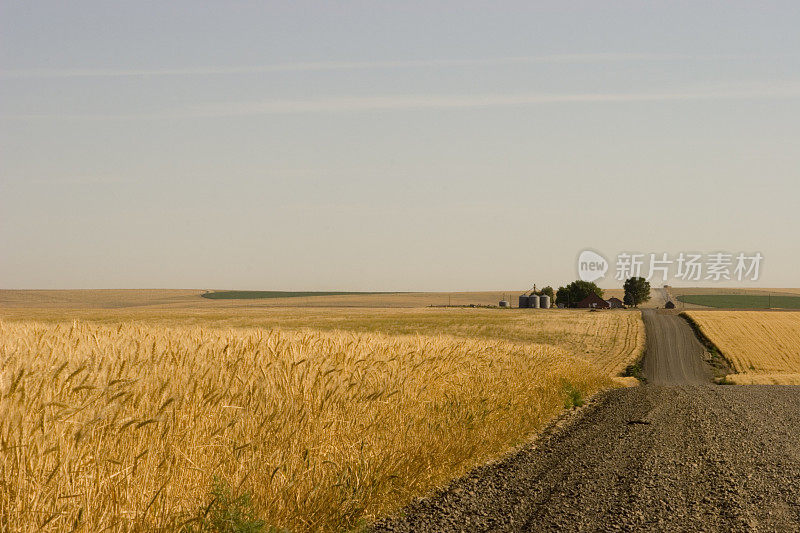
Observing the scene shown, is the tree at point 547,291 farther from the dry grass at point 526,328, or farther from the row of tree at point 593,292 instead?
the dry grass at point 526,328

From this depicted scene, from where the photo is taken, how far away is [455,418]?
450 inches

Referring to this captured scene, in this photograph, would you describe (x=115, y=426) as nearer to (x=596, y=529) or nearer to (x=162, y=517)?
(x=162, y=517)

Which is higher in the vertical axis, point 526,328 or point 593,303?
point 593,303

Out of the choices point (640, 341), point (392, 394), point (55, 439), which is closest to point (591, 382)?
point (392, 394)

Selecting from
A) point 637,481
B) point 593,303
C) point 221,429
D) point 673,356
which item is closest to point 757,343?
point 673,356

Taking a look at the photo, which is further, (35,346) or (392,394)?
(392,394)

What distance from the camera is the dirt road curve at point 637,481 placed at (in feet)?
25.8

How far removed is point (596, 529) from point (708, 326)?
97.5 meters

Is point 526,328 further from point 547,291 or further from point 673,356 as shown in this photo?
point 547,291

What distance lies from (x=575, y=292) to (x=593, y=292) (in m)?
4.38

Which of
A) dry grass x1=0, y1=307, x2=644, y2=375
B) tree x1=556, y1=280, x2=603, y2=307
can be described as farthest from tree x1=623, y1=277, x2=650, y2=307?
dry grass x1=0, y1=307, x2=644, y2=375

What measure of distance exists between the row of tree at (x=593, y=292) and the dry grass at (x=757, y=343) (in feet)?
213

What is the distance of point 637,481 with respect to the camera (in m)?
9.62

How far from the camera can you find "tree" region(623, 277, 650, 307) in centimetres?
18738
